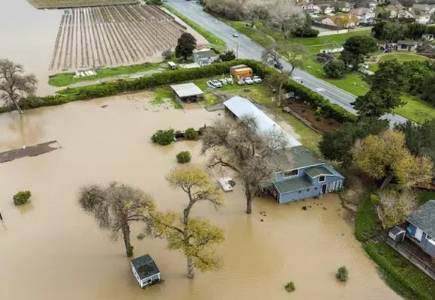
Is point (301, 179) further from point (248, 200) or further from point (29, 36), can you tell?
point (29, 36)

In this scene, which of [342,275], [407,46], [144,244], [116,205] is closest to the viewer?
[116,205]

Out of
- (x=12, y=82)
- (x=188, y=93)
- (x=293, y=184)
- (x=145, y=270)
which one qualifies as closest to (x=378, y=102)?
(x=293, y=184)

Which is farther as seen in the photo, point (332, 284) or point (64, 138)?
point (64, 138)

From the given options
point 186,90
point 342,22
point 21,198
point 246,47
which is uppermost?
point 186,90

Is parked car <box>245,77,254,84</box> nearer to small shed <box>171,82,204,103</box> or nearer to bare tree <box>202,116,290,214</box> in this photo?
small shed <box>171,82,204,103</box>

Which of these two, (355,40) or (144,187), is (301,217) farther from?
(355,40)

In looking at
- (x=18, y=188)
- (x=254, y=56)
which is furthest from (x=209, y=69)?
(x=18, y=188)
